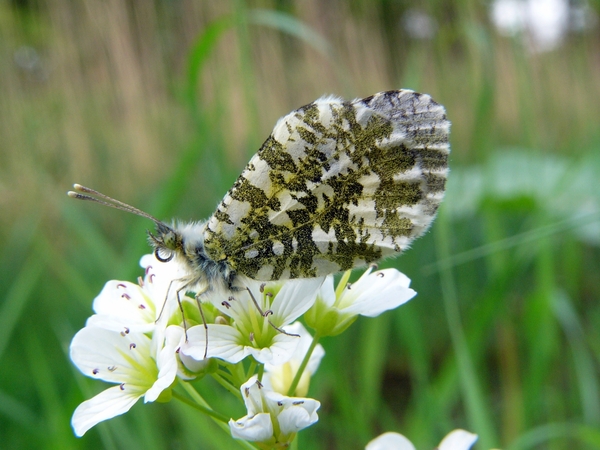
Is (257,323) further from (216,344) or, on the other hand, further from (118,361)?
(118,361)

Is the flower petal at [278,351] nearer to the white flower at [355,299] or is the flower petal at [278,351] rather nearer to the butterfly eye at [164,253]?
the white flower at [355,299]

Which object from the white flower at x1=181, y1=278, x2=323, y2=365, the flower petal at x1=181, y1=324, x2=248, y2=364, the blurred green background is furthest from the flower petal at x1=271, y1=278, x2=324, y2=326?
the blurred green background

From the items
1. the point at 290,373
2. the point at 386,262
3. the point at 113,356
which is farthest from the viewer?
the point at 386,262

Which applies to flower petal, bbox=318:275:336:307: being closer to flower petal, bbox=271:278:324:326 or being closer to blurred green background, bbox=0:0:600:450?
flower petal, bbox=271:278:324:326

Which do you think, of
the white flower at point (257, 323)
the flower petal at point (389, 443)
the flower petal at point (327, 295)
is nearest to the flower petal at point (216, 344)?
the white flower at point (257, 323)

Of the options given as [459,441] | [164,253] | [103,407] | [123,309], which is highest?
[164,253]

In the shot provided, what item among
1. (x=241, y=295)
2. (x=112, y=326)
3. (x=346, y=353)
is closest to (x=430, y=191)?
(x=241, y=295)

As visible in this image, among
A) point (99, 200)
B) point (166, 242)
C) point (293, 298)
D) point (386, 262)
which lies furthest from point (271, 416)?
point (386, 262)
